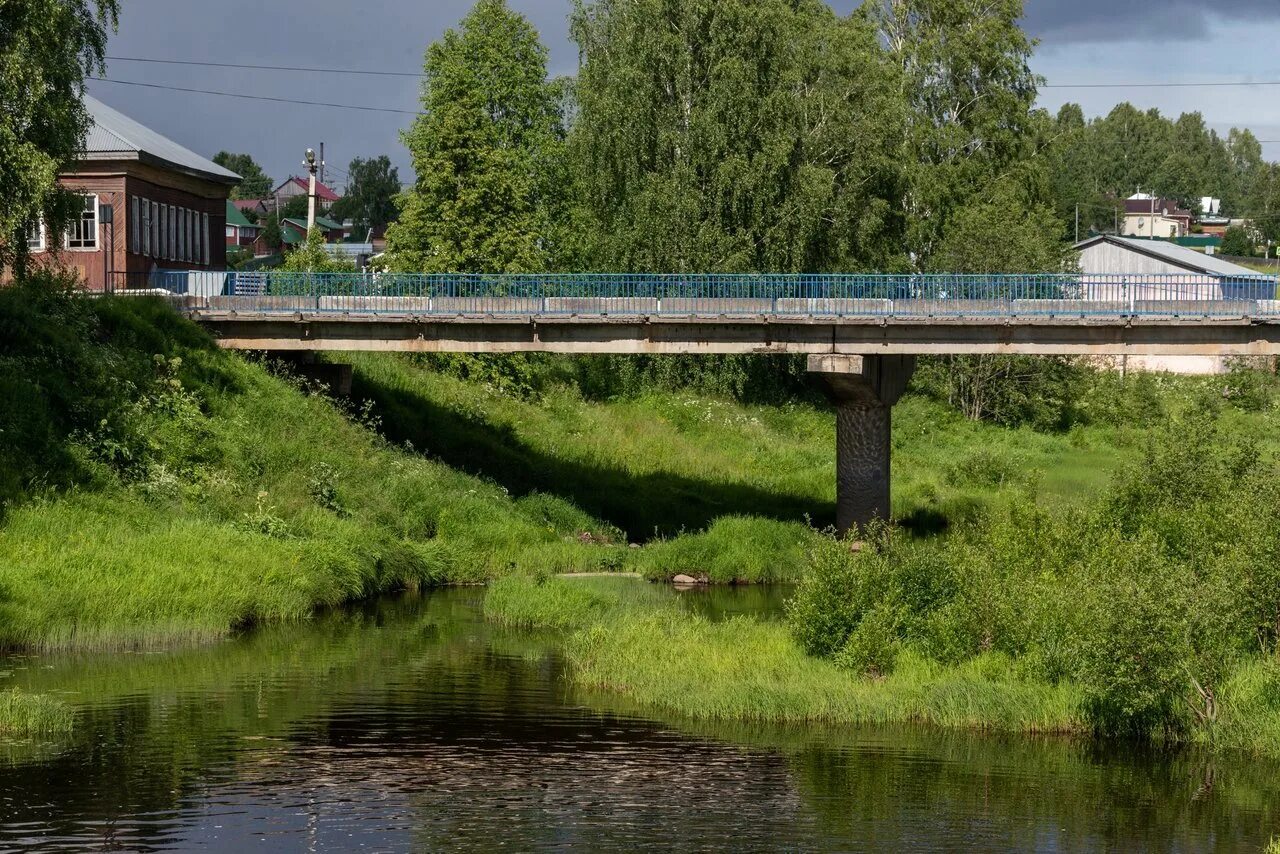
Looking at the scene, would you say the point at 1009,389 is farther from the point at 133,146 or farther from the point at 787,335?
the point at 133,146

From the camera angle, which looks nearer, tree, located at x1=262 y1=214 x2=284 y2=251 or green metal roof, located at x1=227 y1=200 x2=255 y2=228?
tree, located at x1=262 y1=214 x2=284 y2=251

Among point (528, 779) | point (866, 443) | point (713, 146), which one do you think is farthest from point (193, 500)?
point (713, 146)

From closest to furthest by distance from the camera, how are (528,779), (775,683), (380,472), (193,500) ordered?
(528,779), (775,683), (193,500), (380,472)

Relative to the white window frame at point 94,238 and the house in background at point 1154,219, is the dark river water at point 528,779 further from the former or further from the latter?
the house in background at point 1154,219

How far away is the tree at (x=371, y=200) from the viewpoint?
172 metres

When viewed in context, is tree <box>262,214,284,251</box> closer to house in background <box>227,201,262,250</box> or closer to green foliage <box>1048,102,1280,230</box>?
house in background <box>227,201,262,250</box>

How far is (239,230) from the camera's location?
154875 mm

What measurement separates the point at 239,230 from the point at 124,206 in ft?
330

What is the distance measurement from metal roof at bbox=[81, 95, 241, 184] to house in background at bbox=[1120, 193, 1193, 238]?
282 ft

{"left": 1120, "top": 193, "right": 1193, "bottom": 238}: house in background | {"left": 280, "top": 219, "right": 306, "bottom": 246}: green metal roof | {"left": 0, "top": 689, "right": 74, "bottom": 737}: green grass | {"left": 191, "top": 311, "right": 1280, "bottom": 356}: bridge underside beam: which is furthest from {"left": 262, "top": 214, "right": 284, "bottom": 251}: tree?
{"left": 0, "top": 689, "right": 74, "bottom": 737}: green grass

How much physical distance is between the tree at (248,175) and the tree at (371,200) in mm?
15258

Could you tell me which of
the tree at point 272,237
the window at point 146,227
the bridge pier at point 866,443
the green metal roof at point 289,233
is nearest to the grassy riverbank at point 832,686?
the bridge pier at point 866,443

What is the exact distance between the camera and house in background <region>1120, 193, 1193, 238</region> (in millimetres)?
143750

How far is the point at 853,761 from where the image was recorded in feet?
77.9
